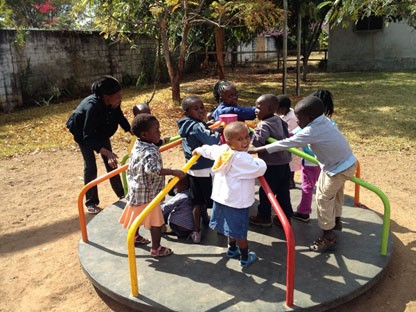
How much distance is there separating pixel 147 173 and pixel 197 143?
59 centimetres

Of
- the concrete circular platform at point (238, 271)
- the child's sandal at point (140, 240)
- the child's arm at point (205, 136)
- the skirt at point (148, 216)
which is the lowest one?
the concrete circular platform at point (238, 271)

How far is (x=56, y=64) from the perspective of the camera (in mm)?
11695

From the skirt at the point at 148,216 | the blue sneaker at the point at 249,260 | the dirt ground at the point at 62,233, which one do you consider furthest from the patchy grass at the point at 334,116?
the skirt at the point at 148,216

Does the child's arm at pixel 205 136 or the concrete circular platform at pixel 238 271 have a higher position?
the child's arm at pixel 205 136

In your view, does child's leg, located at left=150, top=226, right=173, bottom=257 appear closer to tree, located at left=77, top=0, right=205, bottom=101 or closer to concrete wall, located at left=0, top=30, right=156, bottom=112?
tree, located at left=77, top=0, right=205, bottom=101

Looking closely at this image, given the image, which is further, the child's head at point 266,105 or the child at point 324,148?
the child's head at point 266,105

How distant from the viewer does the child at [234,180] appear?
9.16 ft

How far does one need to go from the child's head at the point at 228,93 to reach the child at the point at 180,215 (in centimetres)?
94

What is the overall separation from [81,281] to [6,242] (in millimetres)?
1240

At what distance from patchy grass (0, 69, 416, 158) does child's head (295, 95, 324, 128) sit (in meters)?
3.70

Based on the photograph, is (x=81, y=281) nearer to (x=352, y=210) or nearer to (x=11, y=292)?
(x=11, y=292)

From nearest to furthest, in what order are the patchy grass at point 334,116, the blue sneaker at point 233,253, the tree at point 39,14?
the blue sneaker at point 233,253 < the patchy grass at point 334,116 < the tree at point 39,14

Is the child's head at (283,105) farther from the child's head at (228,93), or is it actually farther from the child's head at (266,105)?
the child's head at (266,105)

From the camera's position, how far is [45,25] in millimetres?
21172
